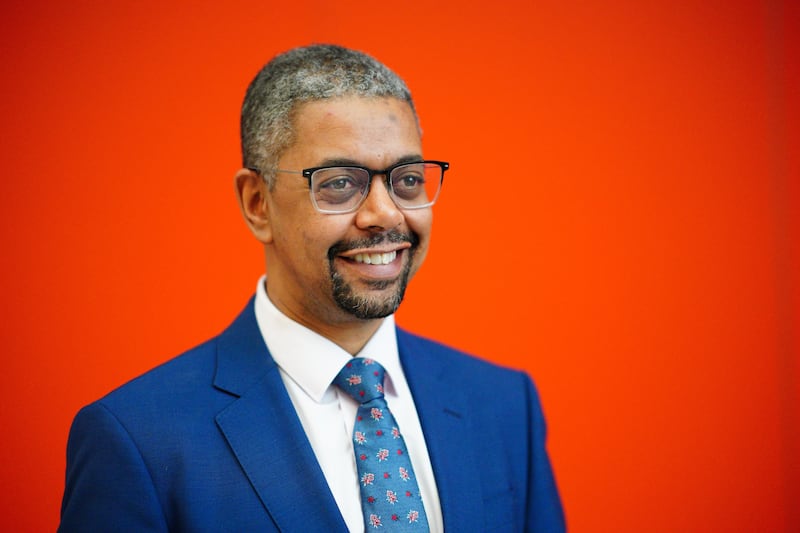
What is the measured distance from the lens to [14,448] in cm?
203

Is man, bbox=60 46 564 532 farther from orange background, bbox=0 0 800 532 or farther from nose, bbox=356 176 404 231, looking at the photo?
orange background, bbox=0 0 800 532

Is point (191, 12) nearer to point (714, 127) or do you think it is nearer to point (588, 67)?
point (588, 67)

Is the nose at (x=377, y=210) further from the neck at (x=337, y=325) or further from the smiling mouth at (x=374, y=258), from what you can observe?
the neck at (x=337, y=325)

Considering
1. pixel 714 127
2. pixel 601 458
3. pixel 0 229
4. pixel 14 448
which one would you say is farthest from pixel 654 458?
pixel 0 229

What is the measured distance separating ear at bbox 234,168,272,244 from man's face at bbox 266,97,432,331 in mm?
52

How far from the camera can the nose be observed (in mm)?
1451

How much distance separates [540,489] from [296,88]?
1105mm

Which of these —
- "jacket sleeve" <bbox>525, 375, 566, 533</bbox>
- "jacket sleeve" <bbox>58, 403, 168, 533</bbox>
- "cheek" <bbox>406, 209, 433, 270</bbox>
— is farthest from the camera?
"jacket sleeve" <bbox>525, 375, 566, 533</bbox>

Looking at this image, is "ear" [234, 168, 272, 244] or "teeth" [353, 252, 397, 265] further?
"ear" [234, 168, 272, 244]

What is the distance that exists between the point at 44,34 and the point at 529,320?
70.9 inches

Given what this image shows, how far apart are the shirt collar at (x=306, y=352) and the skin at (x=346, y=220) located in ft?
0.19

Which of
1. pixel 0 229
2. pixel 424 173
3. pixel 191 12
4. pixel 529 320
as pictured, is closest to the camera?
pixel 424 173

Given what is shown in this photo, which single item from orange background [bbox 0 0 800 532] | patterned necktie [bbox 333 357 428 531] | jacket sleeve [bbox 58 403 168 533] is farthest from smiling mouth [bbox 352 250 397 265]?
orange background [bbox 0 0 800 532]

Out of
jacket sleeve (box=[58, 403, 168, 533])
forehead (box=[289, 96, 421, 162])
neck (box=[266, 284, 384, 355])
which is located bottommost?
jacket sleeve (box=[58, 403, 168, 533])
